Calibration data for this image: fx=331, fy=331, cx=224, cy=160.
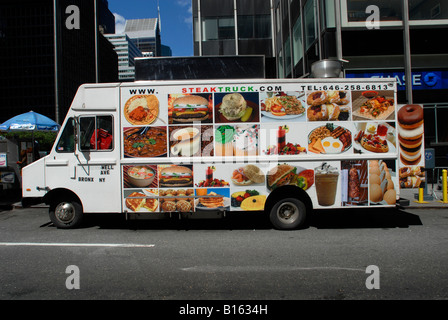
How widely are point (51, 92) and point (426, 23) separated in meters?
109

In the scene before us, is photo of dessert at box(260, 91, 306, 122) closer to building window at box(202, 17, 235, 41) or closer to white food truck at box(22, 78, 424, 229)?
white food truck at box(22, 78, 424, 229)

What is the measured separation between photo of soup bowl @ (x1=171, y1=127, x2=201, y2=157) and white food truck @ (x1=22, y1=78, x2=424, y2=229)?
0.07 ft

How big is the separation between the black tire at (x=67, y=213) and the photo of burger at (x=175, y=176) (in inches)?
78.6

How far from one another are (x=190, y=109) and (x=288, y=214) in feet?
9.76

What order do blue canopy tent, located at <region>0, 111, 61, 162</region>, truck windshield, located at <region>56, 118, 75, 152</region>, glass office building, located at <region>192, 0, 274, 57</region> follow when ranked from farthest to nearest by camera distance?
glass office building, located at <region>192, 0, 274, 57</region> < blue canopy tent, located at <region>0, 111, 61, 162</region> < truck windshield, located at <region>56, 118, 75, 152</region>

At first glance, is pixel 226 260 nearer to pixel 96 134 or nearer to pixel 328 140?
pixel 328 140

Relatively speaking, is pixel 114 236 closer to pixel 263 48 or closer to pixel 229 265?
pixel 229 265

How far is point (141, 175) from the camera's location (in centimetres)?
676

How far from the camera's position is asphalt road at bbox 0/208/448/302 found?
3938 mm

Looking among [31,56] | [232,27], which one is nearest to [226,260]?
[232,27]

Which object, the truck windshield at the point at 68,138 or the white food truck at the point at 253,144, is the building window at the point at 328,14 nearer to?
the white food truck at the point at 253,144

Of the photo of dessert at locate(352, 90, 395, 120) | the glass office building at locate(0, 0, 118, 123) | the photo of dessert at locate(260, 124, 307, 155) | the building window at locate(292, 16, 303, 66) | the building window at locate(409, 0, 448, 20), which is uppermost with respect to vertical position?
the glass office building at locate(0, 0, 118, 123)

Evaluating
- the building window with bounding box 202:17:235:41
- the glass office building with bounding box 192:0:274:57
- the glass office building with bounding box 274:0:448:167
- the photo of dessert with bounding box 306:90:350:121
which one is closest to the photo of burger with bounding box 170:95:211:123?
the photo of dessert with bounding box 306:90:350:121

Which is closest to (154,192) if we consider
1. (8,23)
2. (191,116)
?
(191,116)
